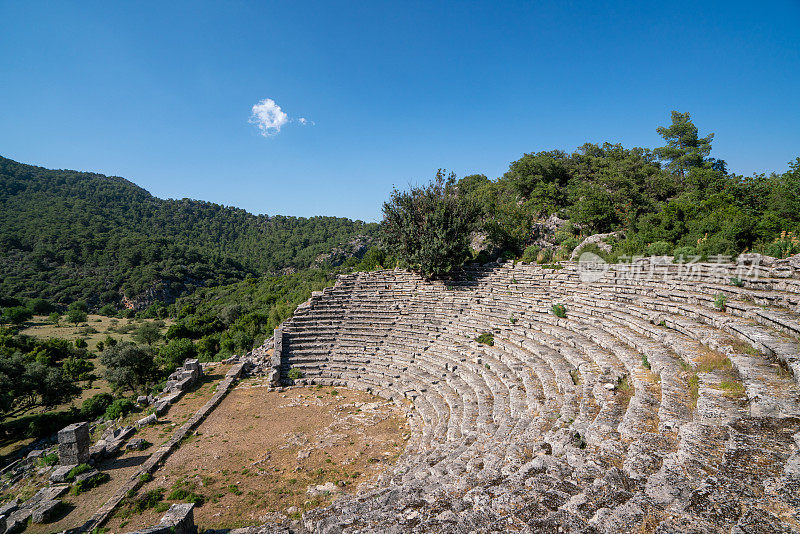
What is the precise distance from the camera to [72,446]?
32.3 ft

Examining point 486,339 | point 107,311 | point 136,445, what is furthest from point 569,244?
point 107,311

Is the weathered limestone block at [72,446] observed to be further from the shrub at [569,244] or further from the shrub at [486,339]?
the shrub at [569,244]

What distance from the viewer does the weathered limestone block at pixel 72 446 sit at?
9797 millimetres

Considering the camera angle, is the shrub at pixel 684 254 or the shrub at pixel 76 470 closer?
the shrub at pixel 76 470

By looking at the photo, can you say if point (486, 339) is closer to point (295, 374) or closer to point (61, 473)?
point (295, 374)

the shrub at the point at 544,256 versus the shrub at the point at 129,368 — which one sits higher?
the shrub at the point at 544,256

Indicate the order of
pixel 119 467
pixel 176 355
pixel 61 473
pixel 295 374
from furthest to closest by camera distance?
pixel 176 355
pixel 295 374
pixel 119 467
pixel 61 473

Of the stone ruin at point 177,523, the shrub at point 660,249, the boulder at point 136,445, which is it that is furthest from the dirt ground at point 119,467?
the shrub at point 660,249

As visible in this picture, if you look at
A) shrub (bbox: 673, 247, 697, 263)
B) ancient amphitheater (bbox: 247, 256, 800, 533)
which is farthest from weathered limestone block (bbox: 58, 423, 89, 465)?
shrub (bbox: 673, 247, 697, 263)

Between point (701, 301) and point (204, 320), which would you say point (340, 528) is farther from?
point (204, 320)

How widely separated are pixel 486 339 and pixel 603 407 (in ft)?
25.8

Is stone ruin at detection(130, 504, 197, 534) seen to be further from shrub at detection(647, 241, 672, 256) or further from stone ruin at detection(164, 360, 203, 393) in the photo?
shrub at detection(647, 241, 672, 256)

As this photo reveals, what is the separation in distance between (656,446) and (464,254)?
16.9m

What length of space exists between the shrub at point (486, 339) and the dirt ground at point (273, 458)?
14.6 ft
